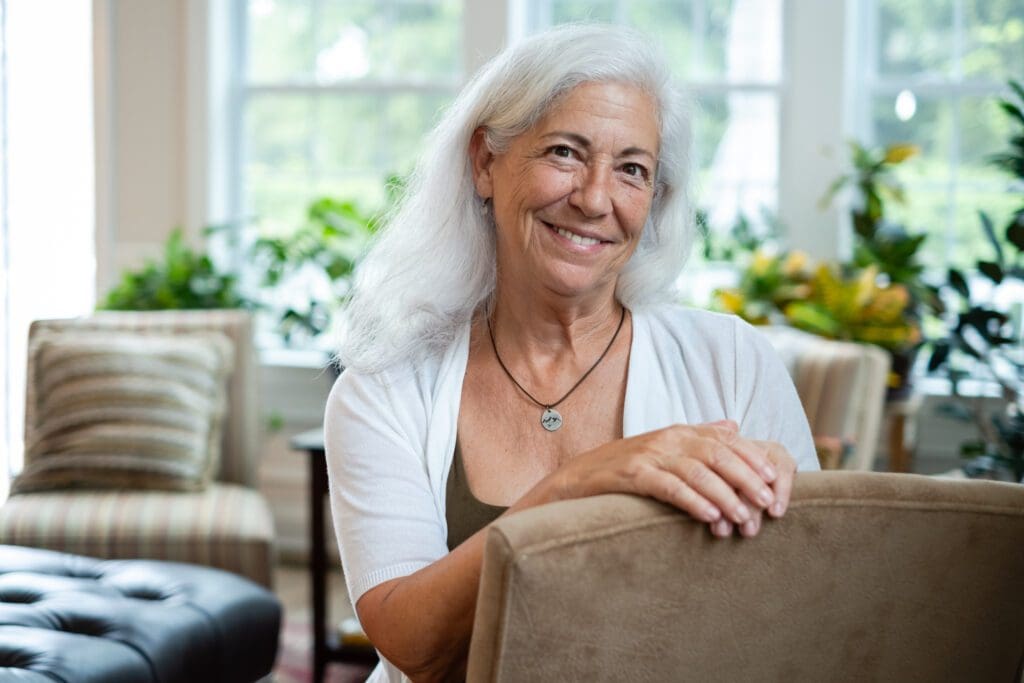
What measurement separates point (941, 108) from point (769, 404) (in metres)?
3.04

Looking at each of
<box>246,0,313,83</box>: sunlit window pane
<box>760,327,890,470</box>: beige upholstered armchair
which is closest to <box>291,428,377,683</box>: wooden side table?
<box>760,327,890,470</box>: beige upholstered armchair

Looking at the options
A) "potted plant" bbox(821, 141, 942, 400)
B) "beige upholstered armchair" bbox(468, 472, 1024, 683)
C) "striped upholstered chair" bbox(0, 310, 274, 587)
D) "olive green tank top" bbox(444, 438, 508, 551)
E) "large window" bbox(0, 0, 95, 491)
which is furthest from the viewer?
"large window" bbox(0, 0, 95, 491)

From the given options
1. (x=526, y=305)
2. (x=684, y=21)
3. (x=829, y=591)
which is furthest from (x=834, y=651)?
(x=684, y=21)

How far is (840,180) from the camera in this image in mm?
4066

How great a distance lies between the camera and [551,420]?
66.3 inches

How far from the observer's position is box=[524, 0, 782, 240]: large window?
442cm

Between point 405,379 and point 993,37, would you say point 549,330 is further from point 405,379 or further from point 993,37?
point 993,37

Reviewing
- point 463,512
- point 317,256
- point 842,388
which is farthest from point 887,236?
point 463,512

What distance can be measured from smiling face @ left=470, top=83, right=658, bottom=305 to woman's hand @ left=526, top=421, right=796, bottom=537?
412mm

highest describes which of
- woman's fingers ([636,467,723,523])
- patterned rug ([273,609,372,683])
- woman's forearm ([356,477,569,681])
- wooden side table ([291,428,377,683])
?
woman's fingers ([636,467,723,523])

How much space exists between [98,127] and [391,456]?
148 inches

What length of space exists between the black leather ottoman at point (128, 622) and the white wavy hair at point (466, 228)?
36.3 inches

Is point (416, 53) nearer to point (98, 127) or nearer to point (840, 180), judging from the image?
point (98, 127)

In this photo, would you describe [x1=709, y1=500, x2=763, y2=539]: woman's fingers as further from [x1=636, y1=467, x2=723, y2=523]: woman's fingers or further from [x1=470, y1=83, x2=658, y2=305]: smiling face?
[x1=470, y1=83, x2=658, y2=305]: smiling face
